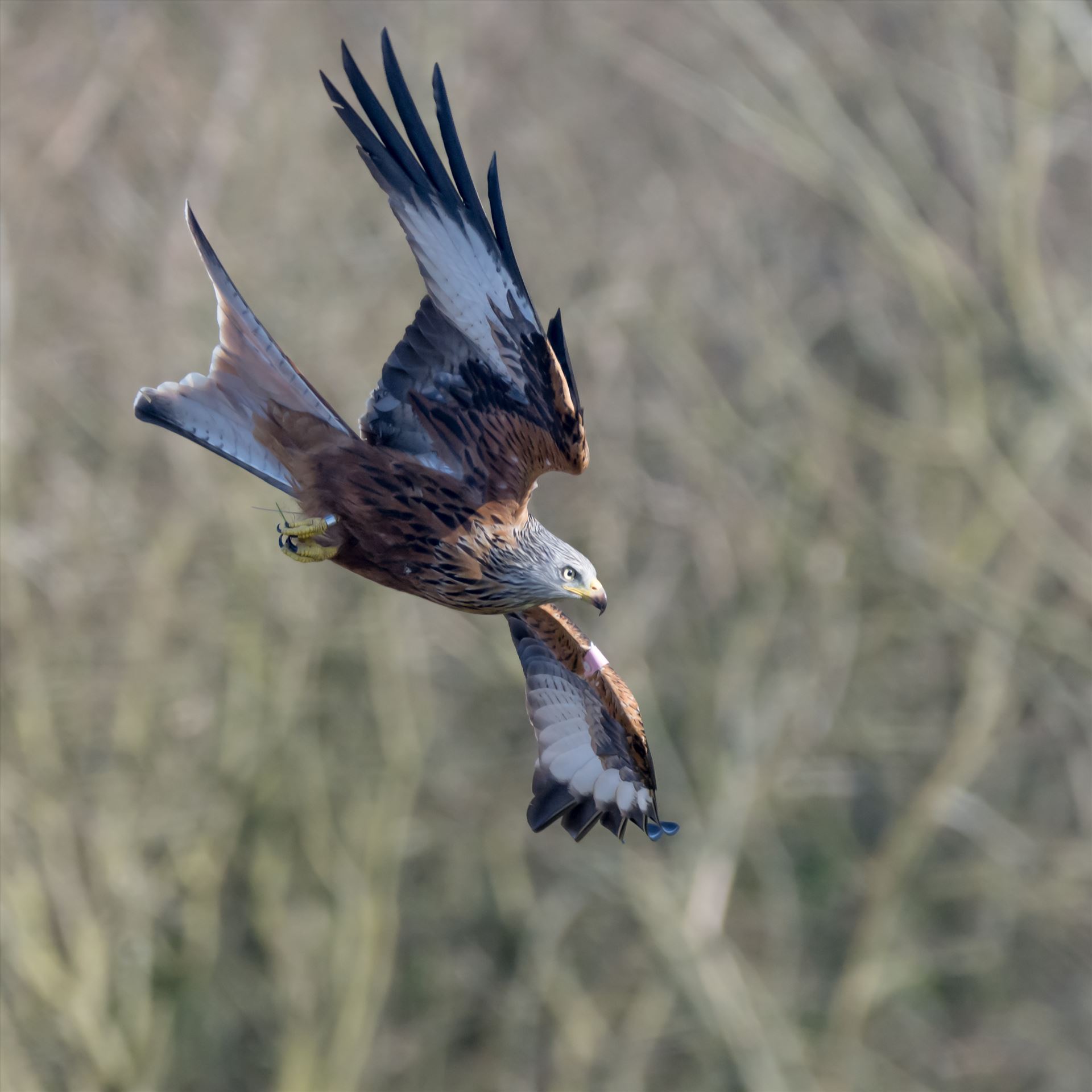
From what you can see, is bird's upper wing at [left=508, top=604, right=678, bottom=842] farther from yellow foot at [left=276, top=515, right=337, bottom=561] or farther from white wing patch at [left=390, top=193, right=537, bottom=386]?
white wing patch at [left=390, top=193, right=537, bottom=386]

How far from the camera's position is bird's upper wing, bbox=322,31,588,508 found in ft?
15.6

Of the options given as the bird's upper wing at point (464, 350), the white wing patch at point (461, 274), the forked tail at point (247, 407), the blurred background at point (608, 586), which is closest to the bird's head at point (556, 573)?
the bird's upper wing at point (464, 350)

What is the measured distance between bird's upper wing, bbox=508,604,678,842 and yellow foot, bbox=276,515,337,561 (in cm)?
95

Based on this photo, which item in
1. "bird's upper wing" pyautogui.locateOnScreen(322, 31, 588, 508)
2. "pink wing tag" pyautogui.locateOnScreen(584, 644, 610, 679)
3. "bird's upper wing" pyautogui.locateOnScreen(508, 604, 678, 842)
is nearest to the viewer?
"bird's upper wing" pyautogui.locateOnScreen(322, 31, 588, 508)

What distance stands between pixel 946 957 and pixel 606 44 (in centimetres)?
926

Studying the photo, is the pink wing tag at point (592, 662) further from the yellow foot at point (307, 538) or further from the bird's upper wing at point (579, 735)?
the yellow foot at point (307, 538)

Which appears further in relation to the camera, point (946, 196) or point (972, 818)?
point (946, 196)

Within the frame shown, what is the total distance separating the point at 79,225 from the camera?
1384 centimetres

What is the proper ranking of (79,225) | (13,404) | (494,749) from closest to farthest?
(13,404) → (79,225) → (494,749)

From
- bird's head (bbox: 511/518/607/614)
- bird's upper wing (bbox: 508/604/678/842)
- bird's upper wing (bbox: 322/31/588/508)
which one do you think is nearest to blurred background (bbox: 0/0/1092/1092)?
bird's upper wing (bbox: 508/604/678/842)

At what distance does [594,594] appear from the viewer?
16.4ft

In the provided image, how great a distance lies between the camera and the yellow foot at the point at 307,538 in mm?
4945

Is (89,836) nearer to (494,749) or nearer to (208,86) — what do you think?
(494,749)

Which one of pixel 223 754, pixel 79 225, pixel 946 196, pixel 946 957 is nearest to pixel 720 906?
pixel 946 957
